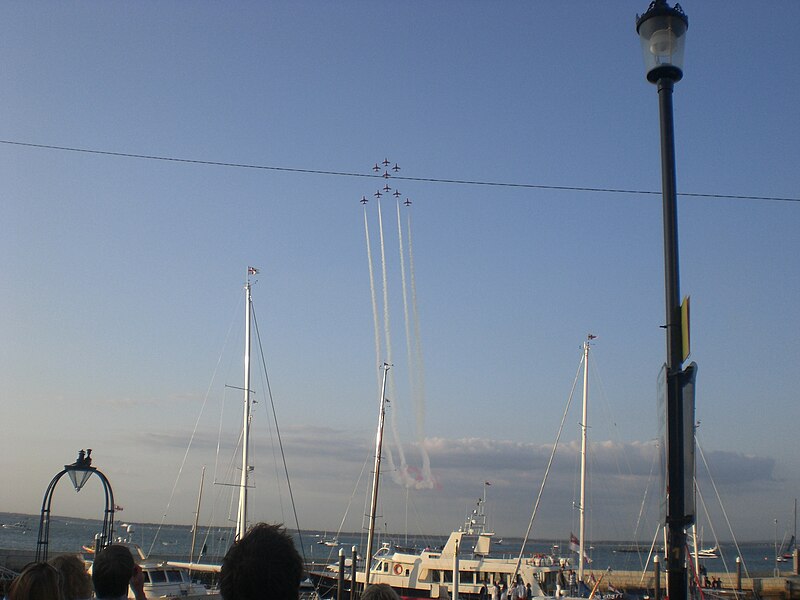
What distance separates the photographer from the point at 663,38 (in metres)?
7.07

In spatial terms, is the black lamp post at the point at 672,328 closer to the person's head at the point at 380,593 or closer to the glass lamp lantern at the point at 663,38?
the glass lamp lantern at the point at 663,38

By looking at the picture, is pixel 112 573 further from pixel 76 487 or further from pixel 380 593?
pixel 76 487

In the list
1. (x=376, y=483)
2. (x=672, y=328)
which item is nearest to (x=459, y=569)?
(x=376, y=483)

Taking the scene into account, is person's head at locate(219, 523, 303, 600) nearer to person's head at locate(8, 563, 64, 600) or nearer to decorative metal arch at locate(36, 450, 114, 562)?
person's head at locate(8, 563, 64, 600)

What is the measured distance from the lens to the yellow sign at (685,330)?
638cm

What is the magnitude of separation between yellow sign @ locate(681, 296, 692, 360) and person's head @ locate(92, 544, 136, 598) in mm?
4556

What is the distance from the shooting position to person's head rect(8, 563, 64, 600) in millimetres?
4492

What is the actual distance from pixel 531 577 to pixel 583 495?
4.70 metres

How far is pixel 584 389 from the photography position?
41875 millimetres

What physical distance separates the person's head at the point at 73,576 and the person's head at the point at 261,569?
105 inches

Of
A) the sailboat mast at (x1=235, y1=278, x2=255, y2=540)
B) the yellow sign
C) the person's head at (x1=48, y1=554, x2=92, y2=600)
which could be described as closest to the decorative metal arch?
the person's head at (x1=48, y1=554, x2=92, y2=600)

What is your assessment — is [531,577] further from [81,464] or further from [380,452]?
[81,464]

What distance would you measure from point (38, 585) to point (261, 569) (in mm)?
1765

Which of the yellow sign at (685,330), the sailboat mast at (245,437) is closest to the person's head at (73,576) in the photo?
the yellow sign at (685,330)
